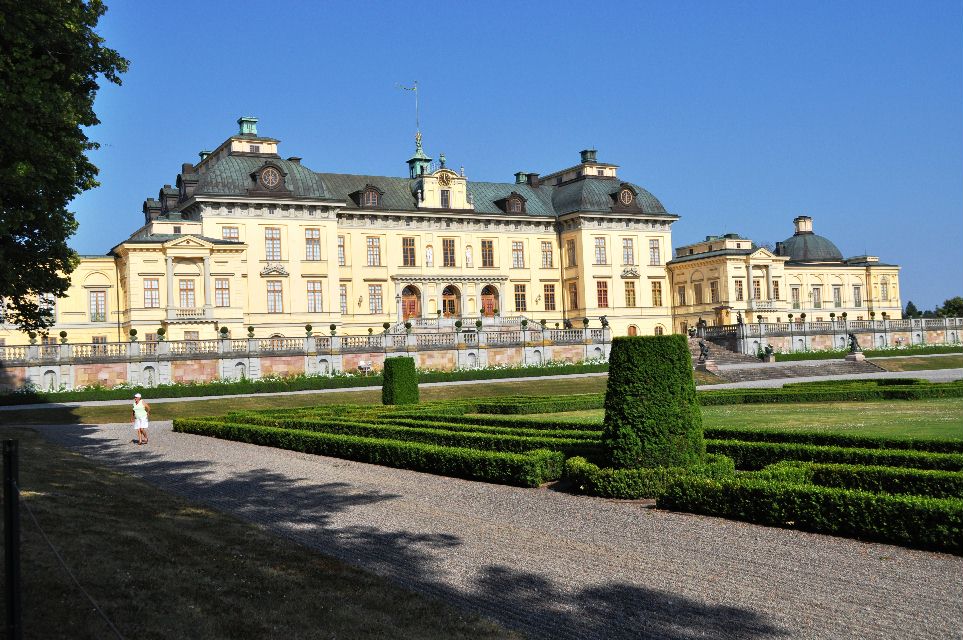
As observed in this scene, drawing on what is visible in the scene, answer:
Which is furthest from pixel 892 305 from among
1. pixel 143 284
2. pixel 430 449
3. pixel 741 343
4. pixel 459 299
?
pixel 430 449

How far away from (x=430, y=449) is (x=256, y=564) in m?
7.47

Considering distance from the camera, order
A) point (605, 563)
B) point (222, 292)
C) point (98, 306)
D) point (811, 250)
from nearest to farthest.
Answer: point (605, 563) → point (98, 306) → point (222, 292) → point (811, 250)

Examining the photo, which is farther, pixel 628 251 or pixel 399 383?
pixel 628 251

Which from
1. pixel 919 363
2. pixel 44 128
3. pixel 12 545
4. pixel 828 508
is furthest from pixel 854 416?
pixel 919 363

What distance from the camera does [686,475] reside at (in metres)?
12.8

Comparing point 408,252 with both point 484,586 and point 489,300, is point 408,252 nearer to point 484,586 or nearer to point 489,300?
point 489,300

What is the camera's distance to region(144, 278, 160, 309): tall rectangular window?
50000 mm

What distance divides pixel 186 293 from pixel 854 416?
126ft

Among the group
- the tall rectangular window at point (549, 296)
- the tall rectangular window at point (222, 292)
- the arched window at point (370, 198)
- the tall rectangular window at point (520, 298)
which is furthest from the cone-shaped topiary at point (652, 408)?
the tall rectangular window at point (549, 296)

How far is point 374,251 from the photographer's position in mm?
60781

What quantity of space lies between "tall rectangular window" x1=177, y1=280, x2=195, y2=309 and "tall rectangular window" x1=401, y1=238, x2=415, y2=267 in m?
15.5

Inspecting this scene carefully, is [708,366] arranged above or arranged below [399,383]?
below

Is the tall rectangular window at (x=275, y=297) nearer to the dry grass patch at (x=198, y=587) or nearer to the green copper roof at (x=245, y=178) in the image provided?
the green copper roof at (x=245, y=178)

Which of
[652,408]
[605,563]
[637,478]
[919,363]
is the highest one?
[652,408]
